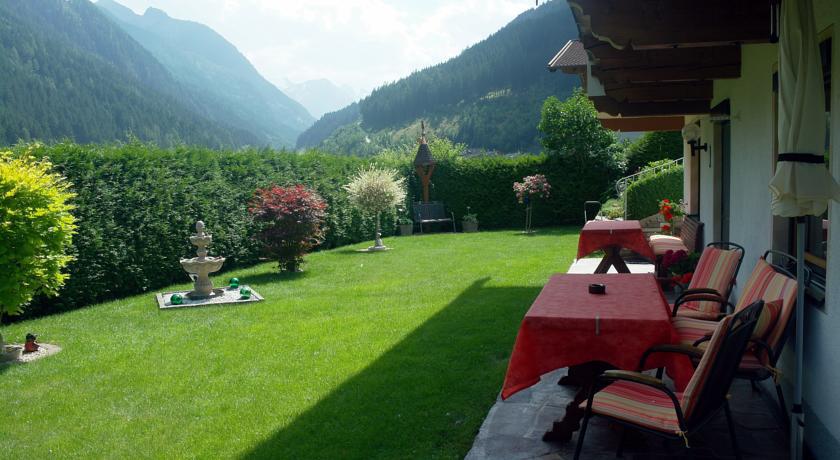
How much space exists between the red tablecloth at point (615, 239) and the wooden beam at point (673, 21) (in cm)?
489

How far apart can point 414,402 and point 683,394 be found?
2236 mm

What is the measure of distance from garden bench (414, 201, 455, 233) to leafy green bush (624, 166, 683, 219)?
6.71 m

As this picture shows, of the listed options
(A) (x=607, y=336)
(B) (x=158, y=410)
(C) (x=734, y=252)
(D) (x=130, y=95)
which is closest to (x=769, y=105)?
(C) (x=734, y=252)

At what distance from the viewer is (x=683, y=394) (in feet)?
10.1

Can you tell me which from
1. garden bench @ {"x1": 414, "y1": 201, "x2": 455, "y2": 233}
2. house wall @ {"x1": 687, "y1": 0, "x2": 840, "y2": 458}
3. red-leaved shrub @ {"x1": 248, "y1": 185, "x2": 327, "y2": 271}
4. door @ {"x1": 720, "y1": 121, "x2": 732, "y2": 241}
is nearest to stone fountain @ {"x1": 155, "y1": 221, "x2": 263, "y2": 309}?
red-leaved shrub @ {"x1": 248, "y1": 185, "x2": 327, "y2": 271}

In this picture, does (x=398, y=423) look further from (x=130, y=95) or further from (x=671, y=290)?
(x=130, y=95)

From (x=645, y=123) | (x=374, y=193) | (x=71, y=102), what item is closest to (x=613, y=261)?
(x=645, y=123)

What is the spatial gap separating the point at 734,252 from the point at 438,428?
295 cm

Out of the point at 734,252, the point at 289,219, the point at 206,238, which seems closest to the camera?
the point at 734,252

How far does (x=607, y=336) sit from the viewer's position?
3.55 m

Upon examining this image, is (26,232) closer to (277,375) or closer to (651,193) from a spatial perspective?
(277,375)

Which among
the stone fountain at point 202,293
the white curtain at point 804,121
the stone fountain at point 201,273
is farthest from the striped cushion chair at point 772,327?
the stone fountain at point 201,273

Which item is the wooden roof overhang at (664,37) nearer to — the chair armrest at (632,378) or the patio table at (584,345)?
the patio table at (584,345)

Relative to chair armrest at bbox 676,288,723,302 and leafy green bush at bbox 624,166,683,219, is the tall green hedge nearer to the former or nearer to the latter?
leafy green bush at bbox 624,166,683,219
